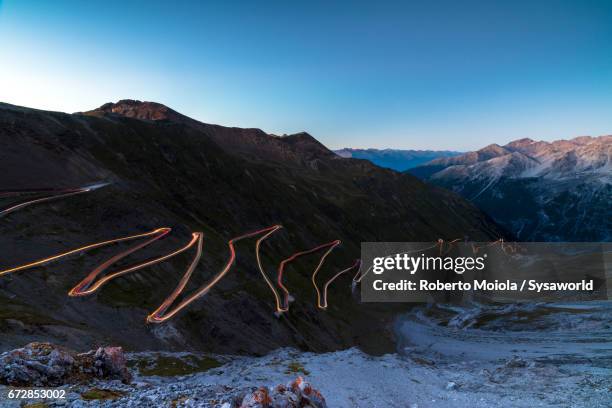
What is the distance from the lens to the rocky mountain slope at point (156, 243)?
50219mm

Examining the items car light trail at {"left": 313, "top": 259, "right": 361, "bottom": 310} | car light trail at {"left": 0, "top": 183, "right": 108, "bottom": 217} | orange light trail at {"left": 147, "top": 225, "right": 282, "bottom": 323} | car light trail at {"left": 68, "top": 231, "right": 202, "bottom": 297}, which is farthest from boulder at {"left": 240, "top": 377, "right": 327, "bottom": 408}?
car light trail at {"left": 313, "top": 259, "right": 361, "bottom": 310}

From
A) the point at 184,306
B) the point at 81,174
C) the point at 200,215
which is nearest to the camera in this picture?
the point at 184,306

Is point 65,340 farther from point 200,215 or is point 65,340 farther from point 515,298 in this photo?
point 515,298

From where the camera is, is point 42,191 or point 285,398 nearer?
point 285,398

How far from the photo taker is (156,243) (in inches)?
3036

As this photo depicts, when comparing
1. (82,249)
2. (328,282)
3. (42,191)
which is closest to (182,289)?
(82,249)

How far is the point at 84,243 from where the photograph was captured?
66250 millimetres

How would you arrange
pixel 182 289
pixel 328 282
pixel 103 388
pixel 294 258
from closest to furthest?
pixel 103 388 < pixel 182 289 < pixel 294 258 < pixel 328 282

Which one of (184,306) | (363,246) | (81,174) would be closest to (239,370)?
(184,306)

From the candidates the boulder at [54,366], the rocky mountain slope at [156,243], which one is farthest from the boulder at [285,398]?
the rocky mountain slope at [156,243]

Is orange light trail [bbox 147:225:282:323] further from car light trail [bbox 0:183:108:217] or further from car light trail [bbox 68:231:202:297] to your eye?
car light trail [bbox 0:183:108:217]

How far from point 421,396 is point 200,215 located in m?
81.1

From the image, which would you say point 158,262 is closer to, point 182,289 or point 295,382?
point 182,289

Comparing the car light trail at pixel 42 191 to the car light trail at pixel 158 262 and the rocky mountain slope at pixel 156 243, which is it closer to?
the car light trail at pixel 158 262
